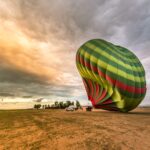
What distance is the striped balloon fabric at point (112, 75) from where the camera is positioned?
25266 mm

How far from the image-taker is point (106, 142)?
9.25 meters

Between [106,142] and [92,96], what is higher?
[92,96]

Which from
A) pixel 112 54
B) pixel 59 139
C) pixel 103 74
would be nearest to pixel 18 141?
pixel 59 139

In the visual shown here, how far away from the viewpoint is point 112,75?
25094 mm

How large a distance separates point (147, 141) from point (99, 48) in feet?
64.0

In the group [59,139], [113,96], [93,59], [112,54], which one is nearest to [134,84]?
[113,96]

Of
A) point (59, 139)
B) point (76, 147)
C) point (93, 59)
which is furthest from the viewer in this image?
point (93, 59)

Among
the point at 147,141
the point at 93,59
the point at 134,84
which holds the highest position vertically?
the point at 93,59

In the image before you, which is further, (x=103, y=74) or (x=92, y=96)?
(x=92, y=96)

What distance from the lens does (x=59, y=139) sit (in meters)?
9.70

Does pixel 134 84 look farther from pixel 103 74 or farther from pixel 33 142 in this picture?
pixel 33 142

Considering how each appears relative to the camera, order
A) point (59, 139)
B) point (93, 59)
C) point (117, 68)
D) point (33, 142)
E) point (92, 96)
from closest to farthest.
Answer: point (33, 142) → point (59, 139) → point (117, 68) → point (93, 59) → point (92, 96)

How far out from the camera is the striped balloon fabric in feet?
82.9

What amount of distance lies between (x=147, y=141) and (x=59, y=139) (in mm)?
5089
